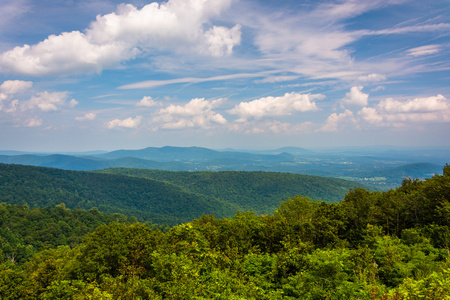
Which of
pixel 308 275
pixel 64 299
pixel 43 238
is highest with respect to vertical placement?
pixel 308 275

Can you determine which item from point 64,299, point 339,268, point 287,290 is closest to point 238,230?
point 287,290

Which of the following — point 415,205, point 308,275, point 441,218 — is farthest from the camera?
point 415,205

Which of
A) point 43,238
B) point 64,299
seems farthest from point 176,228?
point 43,238

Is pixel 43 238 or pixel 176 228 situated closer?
pixel 176 228

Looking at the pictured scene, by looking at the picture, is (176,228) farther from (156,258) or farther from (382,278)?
(382,278)

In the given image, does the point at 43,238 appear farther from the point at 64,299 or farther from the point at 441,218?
the point at 441,218

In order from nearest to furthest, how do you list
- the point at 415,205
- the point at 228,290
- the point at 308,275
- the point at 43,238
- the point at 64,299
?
the point at 228,290, the point at 308,275, the point at 64,299, the point at 415,205, the point at 43,238

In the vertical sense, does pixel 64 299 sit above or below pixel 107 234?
below
